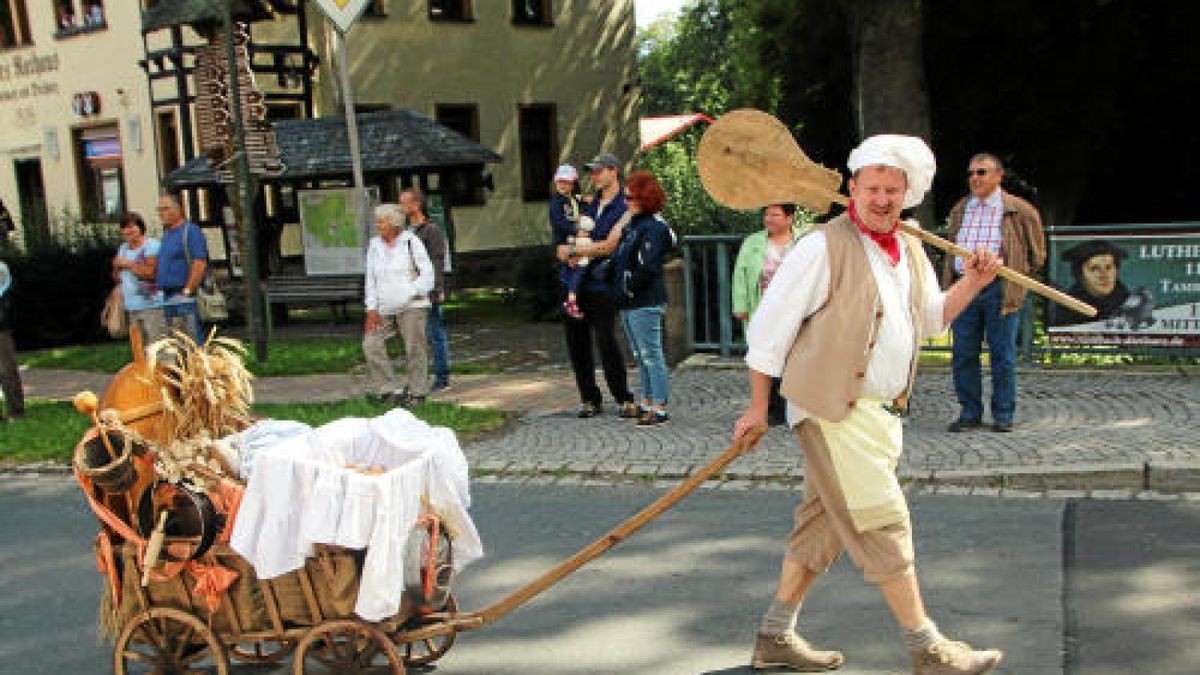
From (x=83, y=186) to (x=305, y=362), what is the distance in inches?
579

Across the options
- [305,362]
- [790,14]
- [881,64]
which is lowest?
[305,362]

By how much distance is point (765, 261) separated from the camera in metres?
8.91

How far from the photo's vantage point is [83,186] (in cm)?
2584

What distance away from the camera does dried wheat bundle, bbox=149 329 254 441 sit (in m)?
4.34

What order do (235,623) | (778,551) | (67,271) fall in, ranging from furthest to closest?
(67,271) < (778,551) < (235,623)

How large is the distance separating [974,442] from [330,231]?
11.6 m

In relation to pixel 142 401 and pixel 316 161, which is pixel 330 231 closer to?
pixel 316 161

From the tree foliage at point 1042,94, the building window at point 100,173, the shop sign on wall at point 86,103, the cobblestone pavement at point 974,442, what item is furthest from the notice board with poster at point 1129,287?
the shop sign on wall at point 86,103

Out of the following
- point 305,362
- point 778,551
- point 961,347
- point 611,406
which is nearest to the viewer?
point 778,551

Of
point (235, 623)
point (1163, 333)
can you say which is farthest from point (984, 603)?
point (1163, 333)

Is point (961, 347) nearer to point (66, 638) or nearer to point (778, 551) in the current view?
point (778, 551)

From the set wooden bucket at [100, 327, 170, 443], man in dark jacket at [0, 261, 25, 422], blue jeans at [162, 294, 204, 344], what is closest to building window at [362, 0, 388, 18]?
blue jeans at [162, 294, 204, 344]

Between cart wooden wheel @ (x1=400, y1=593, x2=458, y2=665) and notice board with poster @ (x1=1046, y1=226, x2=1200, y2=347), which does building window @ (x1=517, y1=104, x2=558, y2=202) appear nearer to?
notice board with poster @ (x1=1046, y1=226, x2=1200, y2=347)

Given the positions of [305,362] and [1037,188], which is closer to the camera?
[305,362]
